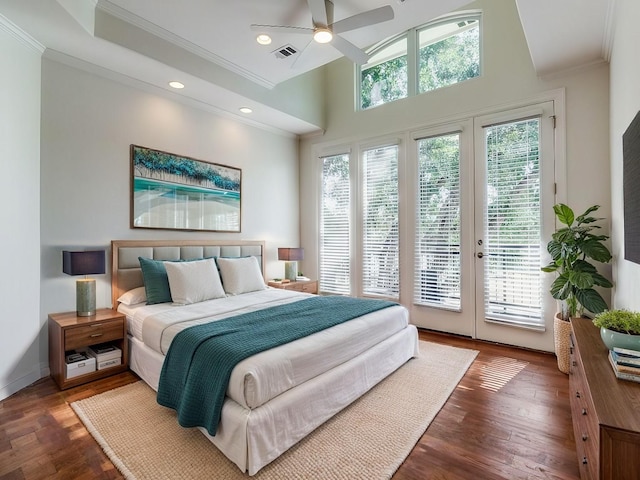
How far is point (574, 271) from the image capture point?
280cm

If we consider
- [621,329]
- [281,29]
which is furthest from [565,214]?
[281,29]

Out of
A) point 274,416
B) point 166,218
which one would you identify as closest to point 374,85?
point 166,218

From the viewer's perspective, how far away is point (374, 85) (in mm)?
4801

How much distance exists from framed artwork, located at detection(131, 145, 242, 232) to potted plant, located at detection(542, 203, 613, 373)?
3.74 m

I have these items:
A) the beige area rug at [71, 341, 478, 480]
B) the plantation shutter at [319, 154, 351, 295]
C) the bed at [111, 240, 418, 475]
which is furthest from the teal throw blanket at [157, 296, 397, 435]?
the plantation shutter at [319, 154, 351, 295]

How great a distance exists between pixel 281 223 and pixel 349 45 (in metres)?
2.98

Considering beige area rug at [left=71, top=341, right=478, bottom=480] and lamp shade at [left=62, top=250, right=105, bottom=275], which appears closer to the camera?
beige area rug at [left=71, top=341, right=478, bottom=480]

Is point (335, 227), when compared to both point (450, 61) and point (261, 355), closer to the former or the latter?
point (450, 61)

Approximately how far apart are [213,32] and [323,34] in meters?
1.16

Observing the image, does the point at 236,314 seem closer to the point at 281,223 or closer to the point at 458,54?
the point at 281,223

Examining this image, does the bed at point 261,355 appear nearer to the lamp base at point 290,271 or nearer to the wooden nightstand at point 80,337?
the wooden nightstand at point 80,337

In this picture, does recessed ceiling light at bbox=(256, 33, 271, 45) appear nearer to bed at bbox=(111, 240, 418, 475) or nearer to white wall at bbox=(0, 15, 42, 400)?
white wall at bbox=(0, 15, 42, 400)

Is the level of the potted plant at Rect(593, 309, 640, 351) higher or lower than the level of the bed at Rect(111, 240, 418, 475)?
higher

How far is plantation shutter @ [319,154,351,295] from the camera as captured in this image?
5.01 metres
